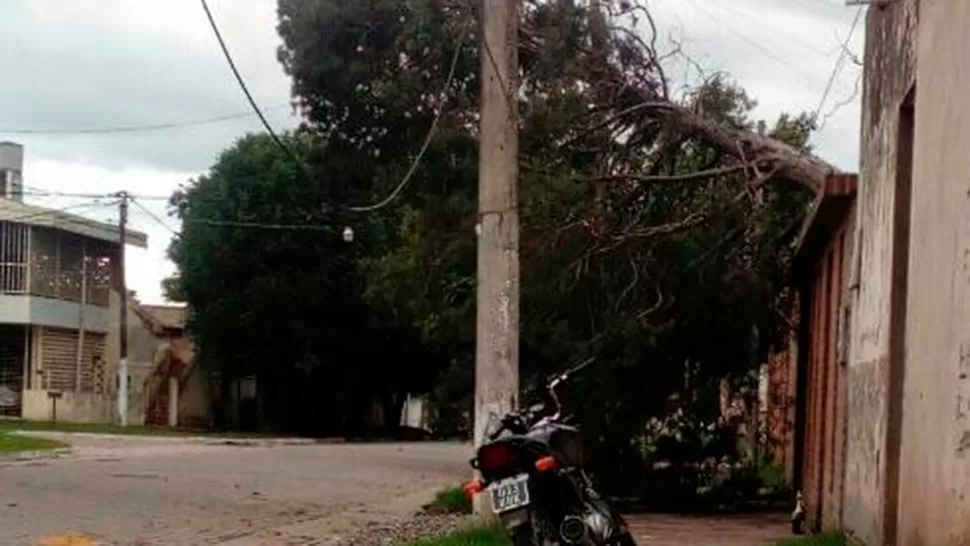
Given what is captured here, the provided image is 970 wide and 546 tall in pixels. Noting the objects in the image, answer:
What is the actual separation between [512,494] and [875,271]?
4.73 meters

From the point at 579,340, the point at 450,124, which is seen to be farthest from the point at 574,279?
the point at 450,124

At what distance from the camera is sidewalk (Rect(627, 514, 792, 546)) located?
15000mm

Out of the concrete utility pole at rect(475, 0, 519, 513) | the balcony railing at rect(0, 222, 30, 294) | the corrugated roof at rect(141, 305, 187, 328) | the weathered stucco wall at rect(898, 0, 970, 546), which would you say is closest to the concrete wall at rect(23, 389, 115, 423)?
the balcony railing at rect(0, 222, 30, 294)

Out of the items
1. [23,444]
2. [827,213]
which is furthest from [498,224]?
[23,444]

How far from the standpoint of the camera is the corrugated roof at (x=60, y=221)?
155 feet

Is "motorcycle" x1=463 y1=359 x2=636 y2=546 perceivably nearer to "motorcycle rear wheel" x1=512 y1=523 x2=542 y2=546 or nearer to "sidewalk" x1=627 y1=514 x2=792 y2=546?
"motorcycle rear wheel" x1=512 y1=523 x2=542 y2=546

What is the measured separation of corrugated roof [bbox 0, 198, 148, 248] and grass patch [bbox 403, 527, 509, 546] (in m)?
36.2

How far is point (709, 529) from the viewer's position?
16859 millimetres

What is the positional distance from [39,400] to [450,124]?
33483mm

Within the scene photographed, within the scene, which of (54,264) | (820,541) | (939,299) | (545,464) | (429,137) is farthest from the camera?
(54,264)

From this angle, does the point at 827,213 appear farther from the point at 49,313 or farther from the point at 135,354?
the point at 135,354

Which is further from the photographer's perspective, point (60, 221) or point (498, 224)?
point (60, 221)

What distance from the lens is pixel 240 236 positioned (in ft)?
159

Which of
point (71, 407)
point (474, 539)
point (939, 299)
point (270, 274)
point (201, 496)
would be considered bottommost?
point (71, 407)
